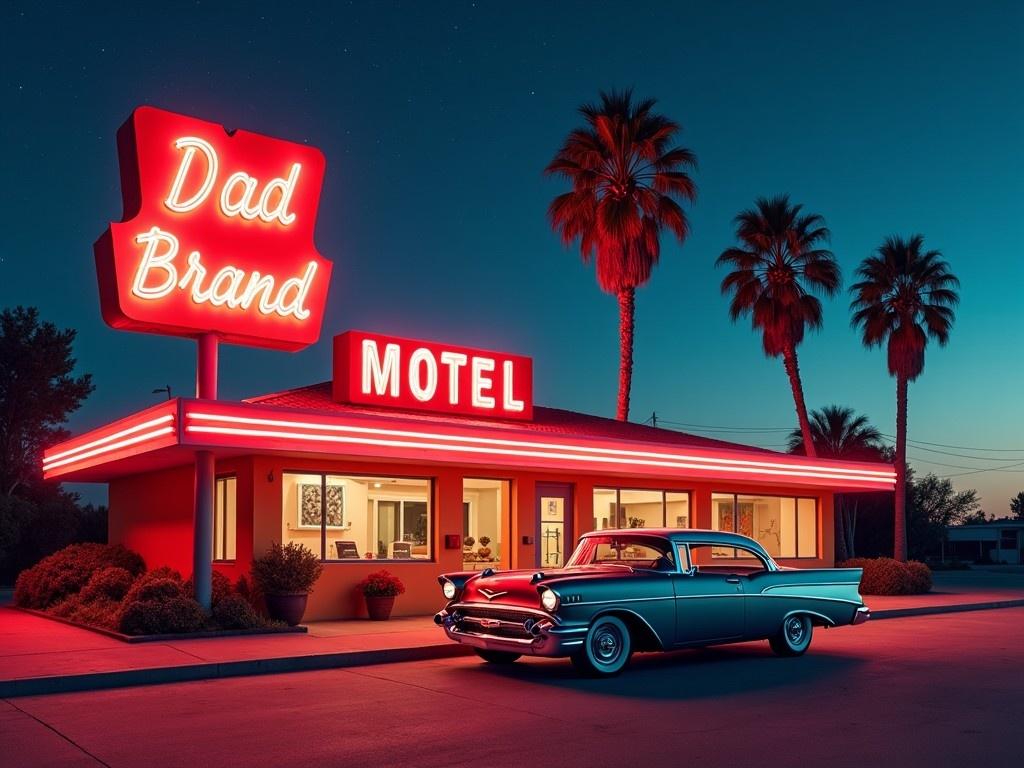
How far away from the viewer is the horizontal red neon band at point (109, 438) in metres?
16.5

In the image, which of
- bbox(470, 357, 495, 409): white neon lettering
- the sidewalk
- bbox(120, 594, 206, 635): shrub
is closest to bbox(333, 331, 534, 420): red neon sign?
bbox(470, 357, 495, 409): white neon lettering

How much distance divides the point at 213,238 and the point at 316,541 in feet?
18.2

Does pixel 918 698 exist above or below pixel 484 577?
below

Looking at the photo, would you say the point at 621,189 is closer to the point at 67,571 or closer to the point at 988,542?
the point at 67,571

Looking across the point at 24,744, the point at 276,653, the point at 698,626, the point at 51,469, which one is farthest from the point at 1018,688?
the point at 51,469

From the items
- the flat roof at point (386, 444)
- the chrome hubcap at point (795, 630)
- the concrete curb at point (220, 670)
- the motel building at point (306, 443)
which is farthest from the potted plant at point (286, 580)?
the chrome hubcap at point (795, 630)

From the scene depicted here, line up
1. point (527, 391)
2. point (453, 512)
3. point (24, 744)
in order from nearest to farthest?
point (24, 744), point (453, 512), point (527, 391)

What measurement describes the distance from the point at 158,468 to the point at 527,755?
1566cm

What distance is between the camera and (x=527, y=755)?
793cm

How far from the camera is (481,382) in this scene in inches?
894

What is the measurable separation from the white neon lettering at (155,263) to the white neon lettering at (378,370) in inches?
194

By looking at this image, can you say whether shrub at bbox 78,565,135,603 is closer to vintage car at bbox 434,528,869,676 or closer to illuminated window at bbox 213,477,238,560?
illuminated window at bbox 213,477,238,560

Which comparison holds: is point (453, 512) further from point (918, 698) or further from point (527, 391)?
point (918, 698)

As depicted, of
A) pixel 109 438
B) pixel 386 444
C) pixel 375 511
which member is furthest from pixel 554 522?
pixel 109 438
